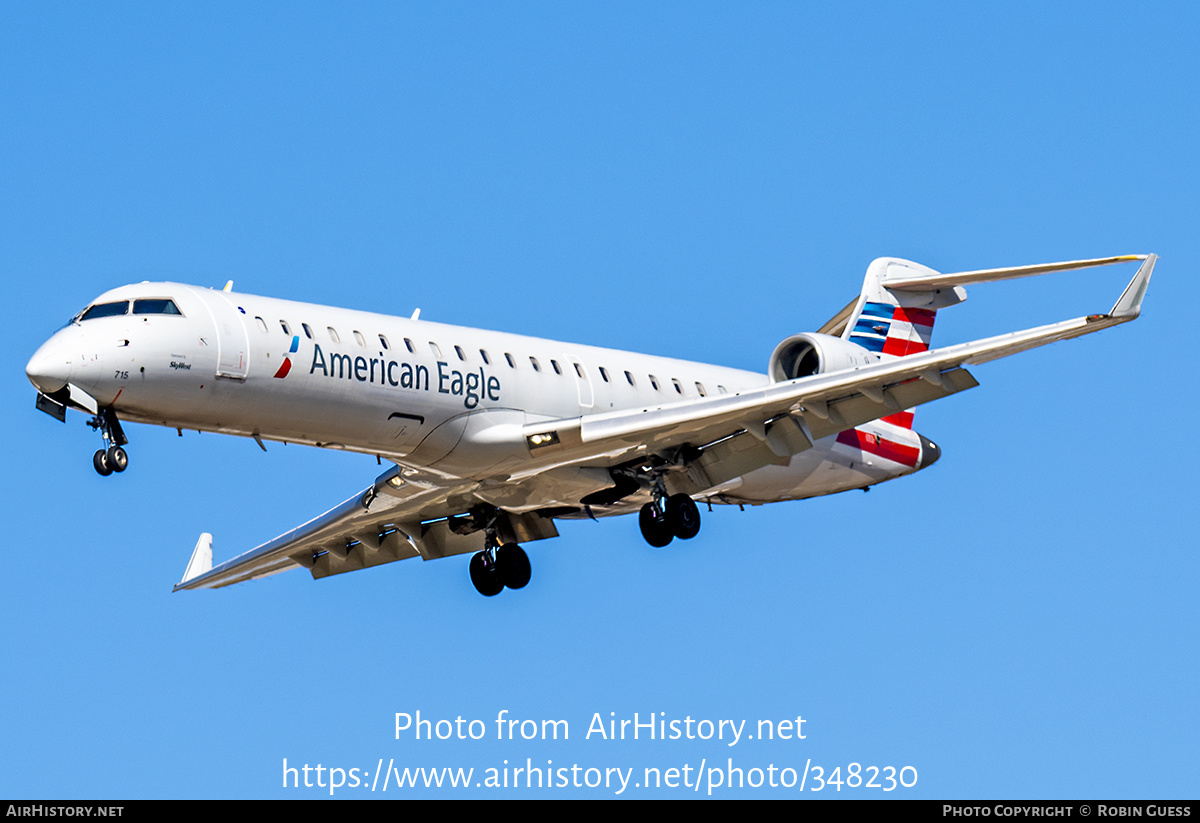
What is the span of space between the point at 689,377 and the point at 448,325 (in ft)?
14.3

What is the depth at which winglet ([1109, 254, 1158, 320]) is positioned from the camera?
2164cm

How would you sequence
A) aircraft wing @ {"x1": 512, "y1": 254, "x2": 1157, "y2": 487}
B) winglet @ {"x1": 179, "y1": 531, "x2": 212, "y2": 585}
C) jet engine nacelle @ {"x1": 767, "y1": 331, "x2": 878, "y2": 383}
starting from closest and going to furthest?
aircraft wing @ {"x1": 512, "y1": 254, "x2": 1157, "y2": 487} < jet engine nacelle @ {"x1": 767, "y1": 331, "x2": 878, "y2": 383} < winglet @ {"x1": 179, "y1": 531, "x2": 212, "y2": 585}

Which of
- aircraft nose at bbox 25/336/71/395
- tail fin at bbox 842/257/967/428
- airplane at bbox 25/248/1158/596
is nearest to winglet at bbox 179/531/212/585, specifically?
airplane at bbox 25/248/1158/596

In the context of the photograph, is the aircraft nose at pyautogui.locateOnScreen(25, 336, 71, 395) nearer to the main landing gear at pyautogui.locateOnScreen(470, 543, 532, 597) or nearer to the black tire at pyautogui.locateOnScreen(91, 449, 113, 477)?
the black tire at pyautogui.locateOnScreen(91, 449, 113, 477)

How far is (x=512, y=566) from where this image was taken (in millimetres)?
27031

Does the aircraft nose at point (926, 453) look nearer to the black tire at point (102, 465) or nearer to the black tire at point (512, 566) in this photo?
the black tire at point (512, 566)

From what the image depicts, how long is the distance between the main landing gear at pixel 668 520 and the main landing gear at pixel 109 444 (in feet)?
24.4

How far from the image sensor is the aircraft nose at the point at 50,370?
20.6 metres

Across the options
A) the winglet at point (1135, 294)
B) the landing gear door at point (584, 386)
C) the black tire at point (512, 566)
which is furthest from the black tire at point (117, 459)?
the winglet at point (1135, 294)

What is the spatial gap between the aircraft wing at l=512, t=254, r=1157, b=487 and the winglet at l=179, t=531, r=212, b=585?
317 inches

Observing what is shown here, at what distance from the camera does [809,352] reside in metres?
26.2

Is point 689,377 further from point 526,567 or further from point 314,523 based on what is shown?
point 314,523
